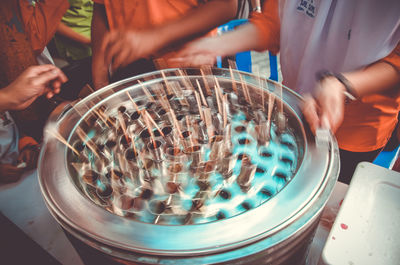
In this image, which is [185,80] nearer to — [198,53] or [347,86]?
[198,53]

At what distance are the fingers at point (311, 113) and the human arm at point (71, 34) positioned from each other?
3544 millimetres

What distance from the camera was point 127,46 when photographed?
57.4 inches

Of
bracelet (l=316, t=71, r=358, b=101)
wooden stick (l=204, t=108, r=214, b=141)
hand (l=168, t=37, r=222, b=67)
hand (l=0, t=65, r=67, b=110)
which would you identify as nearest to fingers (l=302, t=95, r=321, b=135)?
bracelet (l=316, t=71, r=358, b=101)

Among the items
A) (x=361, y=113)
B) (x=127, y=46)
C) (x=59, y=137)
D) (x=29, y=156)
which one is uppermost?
(x=127, y=46)

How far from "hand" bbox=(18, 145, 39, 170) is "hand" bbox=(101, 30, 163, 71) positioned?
796 mm

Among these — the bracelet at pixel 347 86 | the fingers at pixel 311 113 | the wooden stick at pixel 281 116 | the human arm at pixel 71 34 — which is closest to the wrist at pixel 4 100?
the wooden stick at pixel 281 116

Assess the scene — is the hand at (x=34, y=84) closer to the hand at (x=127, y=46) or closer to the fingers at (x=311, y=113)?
the hand at (x=127, y=46)

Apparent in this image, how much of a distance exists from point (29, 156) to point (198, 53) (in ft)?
4.41

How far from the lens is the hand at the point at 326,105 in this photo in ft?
3.04

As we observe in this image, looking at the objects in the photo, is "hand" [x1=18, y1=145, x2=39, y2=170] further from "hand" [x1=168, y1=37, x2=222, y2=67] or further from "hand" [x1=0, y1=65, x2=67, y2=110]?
"hand" [x1=168, y1=37, x2=222, y2=67]

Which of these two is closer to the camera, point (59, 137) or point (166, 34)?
point (59, 137)

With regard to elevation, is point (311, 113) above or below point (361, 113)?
above

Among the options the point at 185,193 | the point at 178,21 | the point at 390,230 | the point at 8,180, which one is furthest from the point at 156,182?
the point at 178,21

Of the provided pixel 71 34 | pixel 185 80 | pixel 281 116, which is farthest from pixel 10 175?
pixel 71 34
